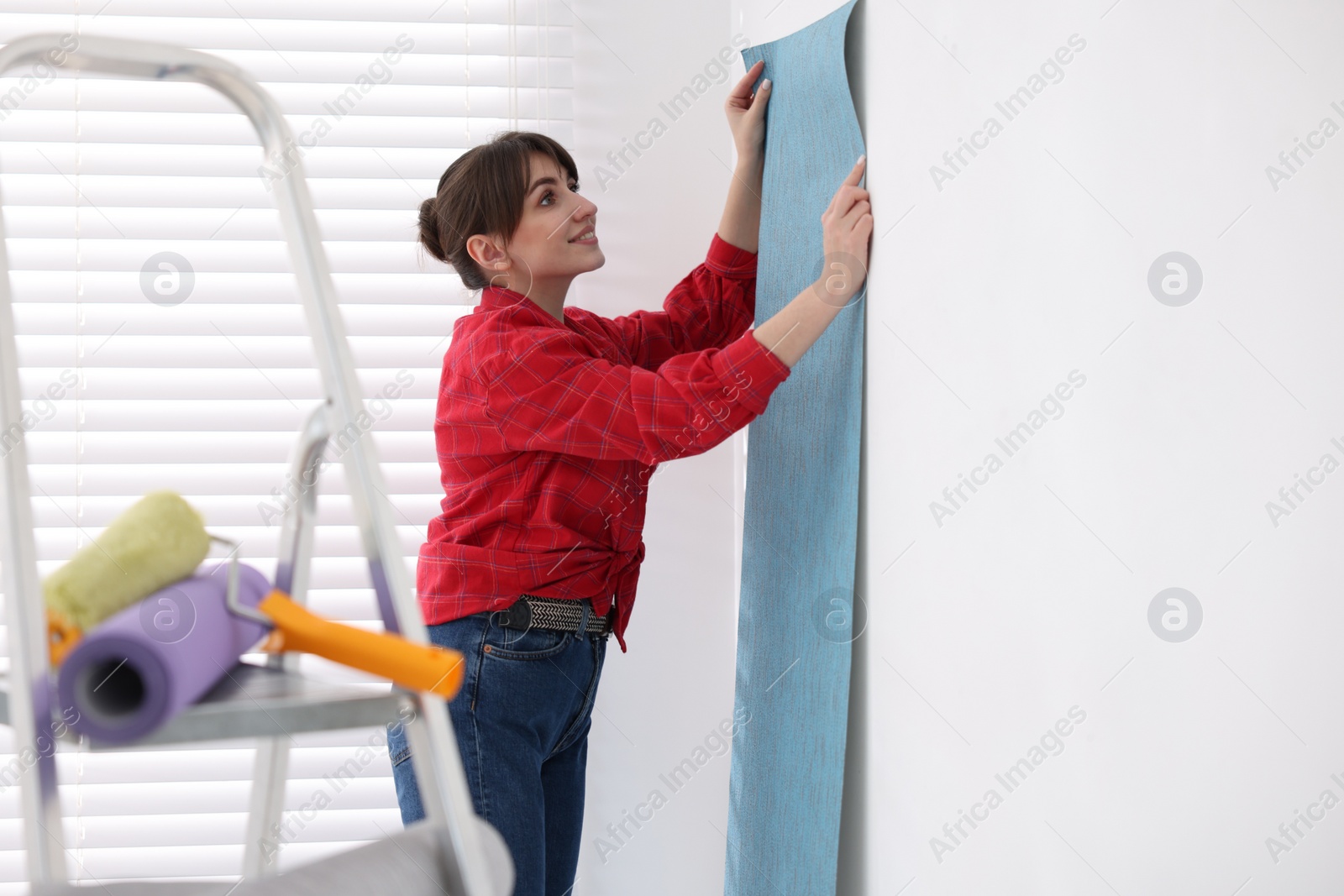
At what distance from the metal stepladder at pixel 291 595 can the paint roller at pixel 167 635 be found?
0.02m

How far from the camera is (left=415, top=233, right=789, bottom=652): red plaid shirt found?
117 cm

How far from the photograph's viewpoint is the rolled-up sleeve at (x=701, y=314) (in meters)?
1.46

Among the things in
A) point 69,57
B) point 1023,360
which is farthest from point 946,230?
point 69,57

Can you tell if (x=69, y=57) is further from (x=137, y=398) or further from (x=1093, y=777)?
(x=137, y=398)

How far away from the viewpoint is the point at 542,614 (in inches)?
49.3

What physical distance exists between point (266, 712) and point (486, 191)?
90 cm

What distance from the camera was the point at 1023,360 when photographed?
812 mm
